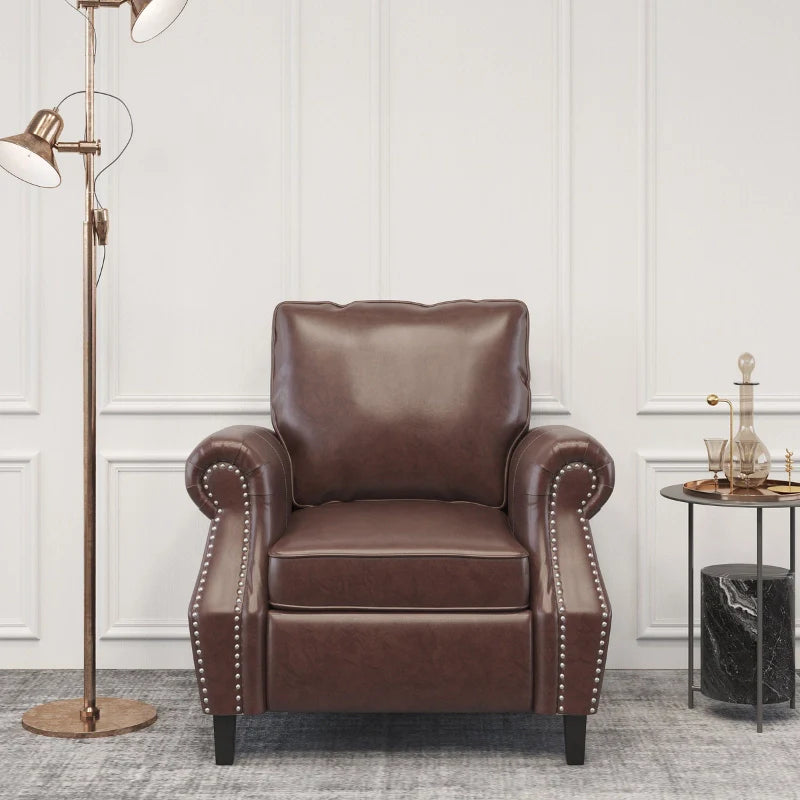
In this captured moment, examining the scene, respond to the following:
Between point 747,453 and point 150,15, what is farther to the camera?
point 747,453

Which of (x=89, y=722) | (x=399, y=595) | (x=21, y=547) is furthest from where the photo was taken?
(x=21, y=547)

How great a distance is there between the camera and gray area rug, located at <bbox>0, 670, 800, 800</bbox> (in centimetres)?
223

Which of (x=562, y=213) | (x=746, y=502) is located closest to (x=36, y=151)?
(x=562, y=213)

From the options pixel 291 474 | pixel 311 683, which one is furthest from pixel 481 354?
pixel 311 683

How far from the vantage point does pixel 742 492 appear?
2.66 m

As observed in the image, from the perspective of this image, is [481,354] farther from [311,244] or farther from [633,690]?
[633,690]

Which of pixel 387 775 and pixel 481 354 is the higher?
pixel 481 354

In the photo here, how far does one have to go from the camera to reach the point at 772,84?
127 inches

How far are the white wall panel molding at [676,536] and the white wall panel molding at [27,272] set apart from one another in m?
1.93

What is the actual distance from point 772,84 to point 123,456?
2.35m

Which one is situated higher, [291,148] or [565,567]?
[291,148]

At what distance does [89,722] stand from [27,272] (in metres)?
1.42

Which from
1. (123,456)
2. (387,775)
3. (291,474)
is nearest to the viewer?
(387,775)

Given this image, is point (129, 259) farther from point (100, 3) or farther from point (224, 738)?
point (224, 738)
